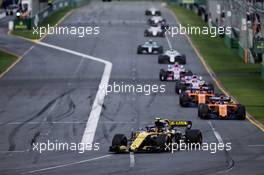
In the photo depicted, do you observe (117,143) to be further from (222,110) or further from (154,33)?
(154,33)

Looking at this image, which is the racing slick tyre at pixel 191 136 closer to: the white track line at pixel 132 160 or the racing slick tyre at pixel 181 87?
the white track line at pixel 132 160

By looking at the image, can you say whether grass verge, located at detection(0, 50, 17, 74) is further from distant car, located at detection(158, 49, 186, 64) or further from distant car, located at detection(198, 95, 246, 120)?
distant car, located at detection(198, 95, 246, 120)

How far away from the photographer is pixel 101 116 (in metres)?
58.7

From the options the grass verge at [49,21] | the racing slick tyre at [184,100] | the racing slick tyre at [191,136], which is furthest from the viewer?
the grass verge at [49,21]

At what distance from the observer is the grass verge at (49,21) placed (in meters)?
118

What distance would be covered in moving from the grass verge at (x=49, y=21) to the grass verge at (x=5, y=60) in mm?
15148

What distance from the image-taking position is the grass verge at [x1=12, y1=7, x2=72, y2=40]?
386ft

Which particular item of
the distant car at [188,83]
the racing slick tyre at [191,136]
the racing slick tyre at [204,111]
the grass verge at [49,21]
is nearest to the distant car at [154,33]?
the grass verge at [49,21]

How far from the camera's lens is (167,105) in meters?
63.7

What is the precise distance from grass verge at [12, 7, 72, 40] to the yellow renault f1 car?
7130cm

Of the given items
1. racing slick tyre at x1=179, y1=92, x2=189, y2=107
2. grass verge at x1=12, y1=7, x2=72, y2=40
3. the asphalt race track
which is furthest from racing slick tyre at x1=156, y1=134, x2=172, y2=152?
grass verge at x1=12, y1=7, x2=72, y2=40

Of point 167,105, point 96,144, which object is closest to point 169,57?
point 167,105

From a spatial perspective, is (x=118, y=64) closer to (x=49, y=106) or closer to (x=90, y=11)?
(x=49, y=106)

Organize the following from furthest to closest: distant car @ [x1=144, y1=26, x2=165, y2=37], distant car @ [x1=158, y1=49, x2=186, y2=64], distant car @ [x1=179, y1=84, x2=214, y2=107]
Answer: distant car @ [x1=144, y1=26, x2=165, y2=37] < distant car @ [x1=158, y1=49, x2=186, y2=64] < distant car @ [x1=179, y1=84, x2=214, y2=107]
